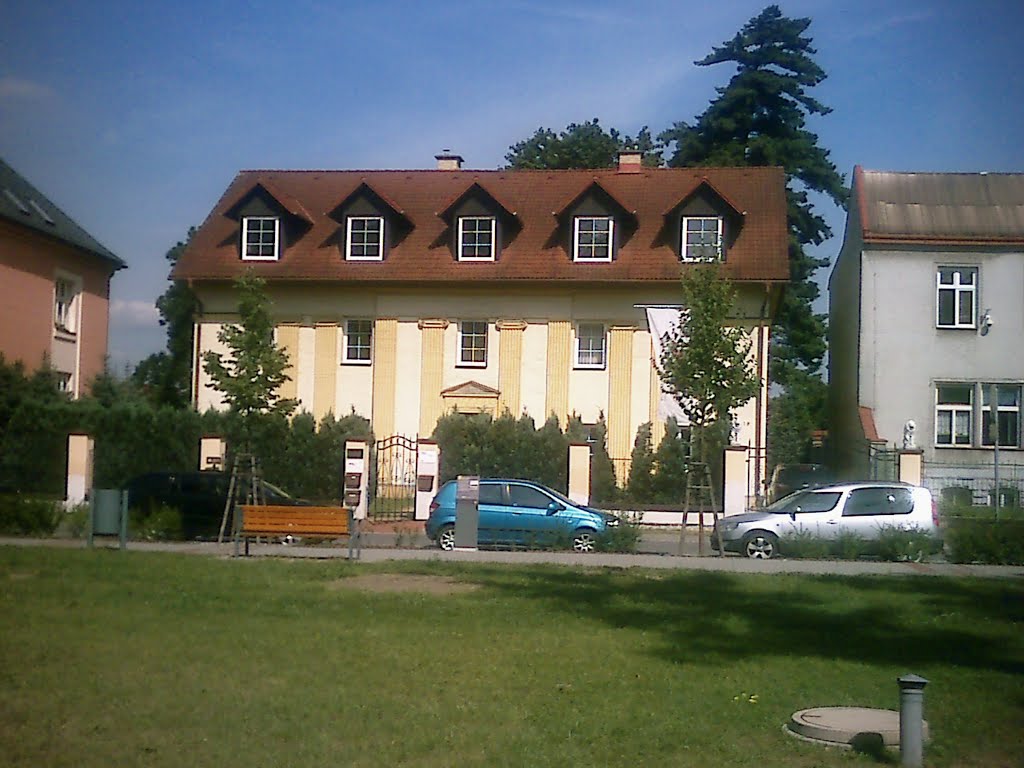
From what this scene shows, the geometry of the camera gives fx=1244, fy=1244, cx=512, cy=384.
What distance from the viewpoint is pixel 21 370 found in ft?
120

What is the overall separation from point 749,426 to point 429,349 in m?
10.1

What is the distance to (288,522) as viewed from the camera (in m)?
20.3

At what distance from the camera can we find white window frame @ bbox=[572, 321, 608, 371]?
A: 3834cm

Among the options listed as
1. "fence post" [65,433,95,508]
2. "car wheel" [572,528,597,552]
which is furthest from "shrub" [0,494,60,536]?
"car wheel" [572,528,597,552]

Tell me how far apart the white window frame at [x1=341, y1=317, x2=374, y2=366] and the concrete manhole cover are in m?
31.1

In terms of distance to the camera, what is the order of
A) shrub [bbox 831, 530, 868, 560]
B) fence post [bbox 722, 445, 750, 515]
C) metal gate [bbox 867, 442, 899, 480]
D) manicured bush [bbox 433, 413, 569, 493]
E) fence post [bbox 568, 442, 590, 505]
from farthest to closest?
1. manicured bush [bbox 433, 413, 569, 493]
2. metal gate [bbox 867, 442, 899, 480]
3. fence post [bbox 568, 442, 590, 505]
4. fence post [bbox 722, 445, 750, 515]
5. shrub [bbox 831, 530, 868, 560]

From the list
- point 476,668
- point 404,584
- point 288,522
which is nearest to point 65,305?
point 288,522

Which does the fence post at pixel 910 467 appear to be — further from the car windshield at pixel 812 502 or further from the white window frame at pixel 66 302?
the white window frame at pixel 66 302

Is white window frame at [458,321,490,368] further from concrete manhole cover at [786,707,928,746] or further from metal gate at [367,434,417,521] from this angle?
concrete manhole cover at [786,707,928,746]

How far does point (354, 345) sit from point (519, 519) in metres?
17.1

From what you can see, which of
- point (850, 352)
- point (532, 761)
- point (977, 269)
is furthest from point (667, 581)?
point (850, 352)

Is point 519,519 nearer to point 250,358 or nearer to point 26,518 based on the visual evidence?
point 250,358

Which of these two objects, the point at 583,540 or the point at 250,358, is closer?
the point at 583,540

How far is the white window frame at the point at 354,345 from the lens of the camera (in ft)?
129
